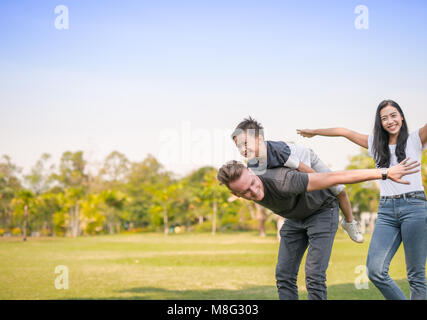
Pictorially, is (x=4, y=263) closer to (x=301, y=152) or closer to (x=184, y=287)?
(x=184, y=287)

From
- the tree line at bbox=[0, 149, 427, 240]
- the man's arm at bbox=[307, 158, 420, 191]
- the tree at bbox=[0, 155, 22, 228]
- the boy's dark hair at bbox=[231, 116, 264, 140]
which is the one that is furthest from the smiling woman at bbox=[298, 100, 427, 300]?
the tree at bbox=[0, 155, 22, 228]

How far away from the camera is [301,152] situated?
4465 mm

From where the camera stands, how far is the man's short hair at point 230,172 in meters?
3.74

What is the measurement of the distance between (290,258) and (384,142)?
1.50 meters

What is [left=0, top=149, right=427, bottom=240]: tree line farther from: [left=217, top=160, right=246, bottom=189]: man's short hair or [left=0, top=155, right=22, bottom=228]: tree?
[left=217, top=160, right=246, bottom=189]: man's short hair

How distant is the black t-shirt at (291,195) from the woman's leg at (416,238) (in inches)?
28.2

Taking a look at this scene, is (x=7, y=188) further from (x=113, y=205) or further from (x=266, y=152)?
(x=266, y=152)

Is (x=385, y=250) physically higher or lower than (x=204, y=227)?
higher

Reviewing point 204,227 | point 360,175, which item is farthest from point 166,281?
point 204,227

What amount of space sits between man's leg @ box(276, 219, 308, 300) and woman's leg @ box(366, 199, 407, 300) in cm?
68

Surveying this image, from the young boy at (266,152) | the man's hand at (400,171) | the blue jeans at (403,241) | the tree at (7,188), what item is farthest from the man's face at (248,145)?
the tree at (7,188)

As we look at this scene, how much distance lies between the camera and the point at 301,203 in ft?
13.8

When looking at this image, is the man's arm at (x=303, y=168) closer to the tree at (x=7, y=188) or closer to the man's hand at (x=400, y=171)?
A: the man's hand at (x=400, y=171)
